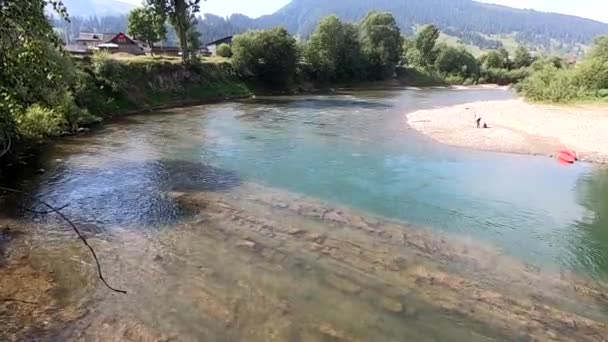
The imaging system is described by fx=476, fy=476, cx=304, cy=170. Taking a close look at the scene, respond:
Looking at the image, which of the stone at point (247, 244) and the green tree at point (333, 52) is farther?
the green tree at point (333, 52)

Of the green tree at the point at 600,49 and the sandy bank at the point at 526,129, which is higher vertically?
the green tree at the point at 600,49

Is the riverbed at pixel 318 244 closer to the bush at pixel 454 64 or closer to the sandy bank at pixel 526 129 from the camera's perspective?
the sandy bank at pixel 526 129

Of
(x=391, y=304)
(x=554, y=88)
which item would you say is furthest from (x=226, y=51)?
(x=391, y=304)

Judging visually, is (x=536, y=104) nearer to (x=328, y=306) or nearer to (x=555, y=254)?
(x=555, y=254)

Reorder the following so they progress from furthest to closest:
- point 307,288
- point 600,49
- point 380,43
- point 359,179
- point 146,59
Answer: point 380,43, point 600,49, point 146,59, point 359,179, point 307,288

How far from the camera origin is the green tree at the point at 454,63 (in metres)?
120

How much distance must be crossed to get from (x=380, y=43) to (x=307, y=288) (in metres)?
102

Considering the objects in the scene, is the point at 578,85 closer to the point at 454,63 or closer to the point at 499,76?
the point at 454,63

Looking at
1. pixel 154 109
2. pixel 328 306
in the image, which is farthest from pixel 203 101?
pixel 328 306

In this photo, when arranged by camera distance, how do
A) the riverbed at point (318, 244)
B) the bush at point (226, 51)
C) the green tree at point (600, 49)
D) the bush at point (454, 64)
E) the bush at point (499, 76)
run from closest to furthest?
the riverbed at point (318, 244) < the green tree at point (600, 49) < the bush at point (226, 51) < the bush at point (454, 64) < the bush at point (499, 76)

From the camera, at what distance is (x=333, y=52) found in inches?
3637

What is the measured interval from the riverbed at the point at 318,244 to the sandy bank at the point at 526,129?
352cm

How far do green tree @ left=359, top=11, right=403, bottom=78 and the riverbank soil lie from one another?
88714 millimetres

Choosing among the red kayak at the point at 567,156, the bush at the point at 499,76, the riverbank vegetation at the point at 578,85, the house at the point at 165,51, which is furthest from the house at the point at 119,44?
the bush at the point at 499,76
